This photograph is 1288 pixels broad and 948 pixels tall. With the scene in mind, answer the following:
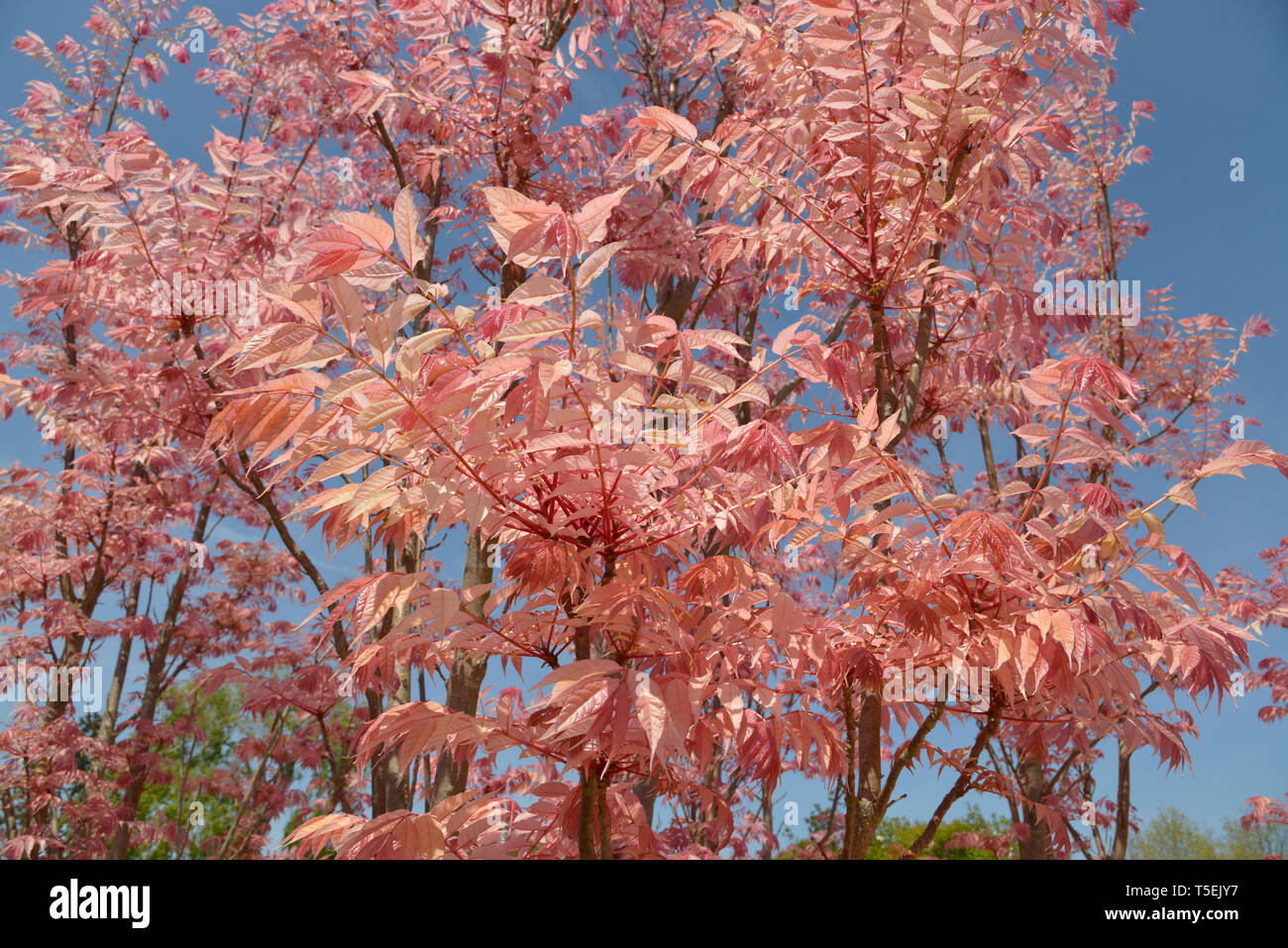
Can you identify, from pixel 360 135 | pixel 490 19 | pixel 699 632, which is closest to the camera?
pixel 699 632

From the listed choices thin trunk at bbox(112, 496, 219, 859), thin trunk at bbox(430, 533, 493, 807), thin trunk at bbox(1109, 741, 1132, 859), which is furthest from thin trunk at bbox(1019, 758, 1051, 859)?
thin trunk at bbox(112, 496, 219, 859)

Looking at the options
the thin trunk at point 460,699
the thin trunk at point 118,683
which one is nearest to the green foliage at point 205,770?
the thin trunk at point 118,683

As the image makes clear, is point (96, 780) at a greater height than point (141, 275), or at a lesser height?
lesser

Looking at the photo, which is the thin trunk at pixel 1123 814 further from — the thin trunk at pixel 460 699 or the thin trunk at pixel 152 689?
the thin trunk at pixel 152 689

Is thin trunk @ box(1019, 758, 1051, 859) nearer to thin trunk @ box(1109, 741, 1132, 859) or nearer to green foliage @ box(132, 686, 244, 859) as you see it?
thin trunk @ box(1109, 741, 1132, 859)

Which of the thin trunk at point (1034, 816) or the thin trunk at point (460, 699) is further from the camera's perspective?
the thin trunk at point (1034, 816)

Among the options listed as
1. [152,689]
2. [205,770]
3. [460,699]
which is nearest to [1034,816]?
A: [460,699]

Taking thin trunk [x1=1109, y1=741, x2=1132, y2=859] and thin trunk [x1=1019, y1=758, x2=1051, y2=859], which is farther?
thin trunk [x1=1109, y1=741, x2=1132, y2=859]

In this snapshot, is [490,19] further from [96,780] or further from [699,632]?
[96,780]

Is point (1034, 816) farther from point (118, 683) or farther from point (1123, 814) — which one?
point (118, 683)

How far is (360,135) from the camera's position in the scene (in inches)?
181

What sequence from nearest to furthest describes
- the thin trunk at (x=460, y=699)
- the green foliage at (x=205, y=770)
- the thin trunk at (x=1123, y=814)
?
the thin trunk at (x=460, y=699) < the thin trunk at (x=1123, y=814) < the green foliage at (x=205, y=770)

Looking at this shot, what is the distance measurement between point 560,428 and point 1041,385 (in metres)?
1.21
